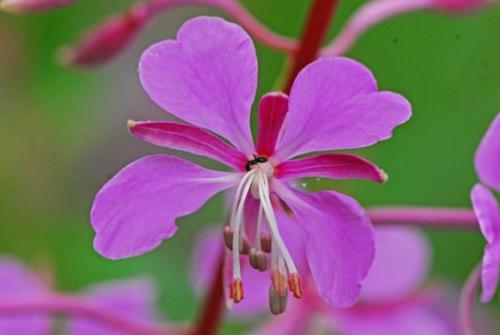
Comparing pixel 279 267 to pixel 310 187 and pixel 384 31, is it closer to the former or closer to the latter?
pixel 310 187

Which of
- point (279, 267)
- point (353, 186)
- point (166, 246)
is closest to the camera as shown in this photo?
point (279, 267)

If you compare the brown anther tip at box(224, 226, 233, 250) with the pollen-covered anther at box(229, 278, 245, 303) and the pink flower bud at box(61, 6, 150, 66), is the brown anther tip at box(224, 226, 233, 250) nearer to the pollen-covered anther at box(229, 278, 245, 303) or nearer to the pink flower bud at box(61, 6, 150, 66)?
the pollen-covered anther at box(229, 278, 245, 303)

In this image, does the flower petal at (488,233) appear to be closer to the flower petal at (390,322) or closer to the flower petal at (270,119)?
the flower petal at (270,119)

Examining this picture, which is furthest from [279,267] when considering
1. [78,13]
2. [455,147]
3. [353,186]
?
[78,13]

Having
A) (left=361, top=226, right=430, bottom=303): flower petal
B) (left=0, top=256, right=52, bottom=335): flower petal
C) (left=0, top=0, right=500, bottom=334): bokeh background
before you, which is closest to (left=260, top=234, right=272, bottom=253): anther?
(left=0, top=256, right=52, bottom=335): flower petal

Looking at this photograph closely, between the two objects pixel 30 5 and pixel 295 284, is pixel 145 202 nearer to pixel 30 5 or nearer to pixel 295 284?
pixel 295 284

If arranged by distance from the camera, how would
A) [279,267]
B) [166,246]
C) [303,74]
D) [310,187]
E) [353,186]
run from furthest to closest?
1. [166,246]
2. [353,186]
3. [310,187]
4. [279,267]
5. [303,74]

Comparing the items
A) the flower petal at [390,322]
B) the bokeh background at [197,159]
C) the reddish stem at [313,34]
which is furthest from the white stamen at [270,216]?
the bokeh background at [197,159]
